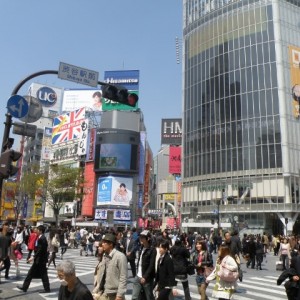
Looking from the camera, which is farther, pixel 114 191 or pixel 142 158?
pixel 142 158

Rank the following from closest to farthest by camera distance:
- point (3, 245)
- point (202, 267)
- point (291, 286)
→ 1. point (291, 286)
2. point (202, 267)
3. point (3, 245)

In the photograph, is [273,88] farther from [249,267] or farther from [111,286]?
[111,286]

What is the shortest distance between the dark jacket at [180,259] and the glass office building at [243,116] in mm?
46067

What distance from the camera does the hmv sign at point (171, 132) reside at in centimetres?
11004

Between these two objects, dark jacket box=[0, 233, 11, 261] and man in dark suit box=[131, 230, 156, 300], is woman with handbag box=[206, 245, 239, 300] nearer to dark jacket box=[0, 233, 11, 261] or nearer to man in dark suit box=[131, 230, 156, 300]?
man in dark suit box=[131, 230, 156, 300]

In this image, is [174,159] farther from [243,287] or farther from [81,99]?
[243,287]

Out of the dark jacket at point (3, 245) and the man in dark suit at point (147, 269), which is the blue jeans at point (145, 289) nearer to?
the man in dark suit at point (147, 269)

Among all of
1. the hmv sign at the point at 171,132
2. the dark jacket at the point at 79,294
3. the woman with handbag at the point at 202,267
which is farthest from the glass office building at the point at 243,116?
the dark jacket at the point at 79,294

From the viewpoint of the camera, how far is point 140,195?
2955 inches

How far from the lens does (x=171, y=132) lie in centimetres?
11038

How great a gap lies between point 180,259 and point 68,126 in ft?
232

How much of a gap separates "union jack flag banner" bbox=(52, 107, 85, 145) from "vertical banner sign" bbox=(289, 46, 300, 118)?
38.3 metres

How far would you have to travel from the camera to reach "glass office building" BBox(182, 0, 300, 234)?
2234 inches

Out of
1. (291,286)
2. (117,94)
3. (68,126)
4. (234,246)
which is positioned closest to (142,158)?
(68,126)
